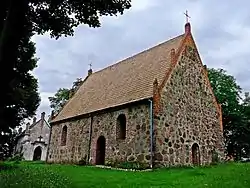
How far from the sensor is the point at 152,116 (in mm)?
18531

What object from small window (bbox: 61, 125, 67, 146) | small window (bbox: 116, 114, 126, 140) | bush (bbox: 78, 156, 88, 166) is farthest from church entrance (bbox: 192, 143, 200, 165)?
small window (bbox: 61, 125, 67, 146)

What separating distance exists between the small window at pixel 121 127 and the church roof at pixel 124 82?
93 centimetres

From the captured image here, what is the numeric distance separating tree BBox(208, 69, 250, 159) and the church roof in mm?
13762

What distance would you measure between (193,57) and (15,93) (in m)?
13.0

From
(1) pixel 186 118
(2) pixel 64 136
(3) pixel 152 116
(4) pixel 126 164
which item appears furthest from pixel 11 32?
(2) pixel 64 136

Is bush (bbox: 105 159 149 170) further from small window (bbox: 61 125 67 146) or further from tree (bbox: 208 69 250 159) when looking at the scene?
tree (bbox: 208 69 250 159)

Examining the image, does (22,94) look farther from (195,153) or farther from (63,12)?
(195,153)

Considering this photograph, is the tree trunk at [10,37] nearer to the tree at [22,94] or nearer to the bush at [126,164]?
the tree at [22,94]

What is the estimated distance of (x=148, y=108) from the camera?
18969mm

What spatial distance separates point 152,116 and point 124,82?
578cm

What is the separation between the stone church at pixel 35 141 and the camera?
1927 inches

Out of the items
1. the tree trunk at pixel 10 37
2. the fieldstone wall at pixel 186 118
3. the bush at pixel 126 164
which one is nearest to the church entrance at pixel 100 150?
the bush at pixel 126 164

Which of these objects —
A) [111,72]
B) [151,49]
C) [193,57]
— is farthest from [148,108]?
[111,72]

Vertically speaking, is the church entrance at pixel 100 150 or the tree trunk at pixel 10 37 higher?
the tree trunk at pixel 10 37
